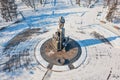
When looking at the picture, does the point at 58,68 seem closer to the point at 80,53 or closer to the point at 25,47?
the point at 80,53

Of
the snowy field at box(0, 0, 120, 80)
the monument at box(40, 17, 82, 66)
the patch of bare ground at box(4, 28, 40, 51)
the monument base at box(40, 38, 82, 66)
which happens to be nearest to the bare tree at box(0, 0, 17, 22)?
the snowy field at box(0, 0, 120, 80)

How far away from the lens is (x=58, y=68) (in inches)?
Answer: 1280

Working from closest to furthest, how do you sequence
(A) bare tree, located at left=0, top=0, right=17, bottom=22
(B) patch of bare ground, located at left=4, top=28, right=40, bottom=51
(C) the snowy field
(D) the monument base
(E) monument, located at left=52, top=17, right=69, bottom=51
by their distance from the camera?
(C) the snowy field < (E) monument, located at left=52, top=17, right=69, bottom=51 < (D) the monument base < (B) patch of bare ground, located at left=4, top=28, right=40, bottom=51 < (A) bare tree, located at left=0, top=0, right=17, bottom=22

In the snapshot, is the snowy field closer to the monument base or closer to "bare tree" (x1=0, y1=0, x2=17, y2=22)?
the monument base

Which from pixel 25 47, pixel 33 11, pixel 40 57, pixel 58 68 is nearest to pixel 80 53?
pixel 58 68

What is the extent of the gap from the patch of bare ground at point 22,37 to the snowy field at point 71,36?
0.48m

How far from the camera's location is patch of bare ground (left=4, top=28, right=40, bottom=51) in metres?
38.2

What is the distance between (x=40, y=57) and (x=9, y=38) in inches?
406

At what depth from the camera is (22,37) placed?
132ft

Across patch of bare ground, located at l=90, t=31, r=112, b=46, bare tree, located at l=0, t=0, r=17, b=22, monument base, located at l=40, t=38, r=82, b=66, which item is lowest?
monument base, located at l=40, t=38, r=82, b=66

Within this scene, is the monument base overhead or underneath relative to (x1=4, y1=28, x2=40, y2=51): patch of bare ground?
underneath

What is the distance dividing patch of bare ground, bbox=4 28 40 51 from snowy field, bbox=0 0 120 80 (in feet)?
1.57

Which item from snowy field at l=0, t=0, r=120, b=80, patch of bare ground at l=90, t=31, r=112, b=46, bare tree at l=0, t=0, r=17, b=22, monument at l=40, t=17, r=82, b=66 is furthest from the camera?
bare tree at l=0, t=0, r=17, b=22

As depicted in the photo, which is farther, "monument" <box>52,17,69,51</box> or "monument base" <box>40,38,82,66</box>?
"monument base" <box>40,38,82,66</box>
